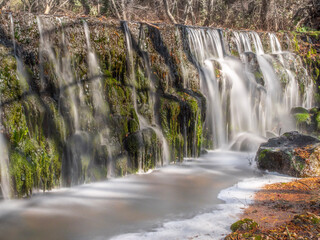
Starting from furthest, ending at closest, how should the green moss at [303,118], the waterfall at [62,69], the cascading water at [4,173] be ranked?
the green moss at [303,118] → the waterfall at [62,69] → the cascading water at [4,173]

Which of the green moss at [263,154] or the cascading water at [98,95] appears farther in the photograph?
the cascading water at [98,95]

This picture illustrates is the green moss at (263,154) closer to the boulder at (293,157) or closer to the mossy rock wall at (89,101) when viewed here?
the boulder at (293,157)

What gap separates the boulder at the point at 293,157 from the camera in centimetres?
626

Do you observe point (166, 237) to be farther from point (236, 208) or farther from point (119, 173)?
point (119, 173)

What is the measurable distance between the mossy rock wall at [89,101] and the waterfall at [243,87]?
0.93 meters

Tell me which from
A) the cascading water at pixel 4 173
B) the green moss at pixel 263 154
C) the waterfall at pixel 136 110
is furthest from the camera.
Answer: the waterfall at pixel 136 110

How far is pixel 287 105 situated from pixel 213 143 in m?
4.19

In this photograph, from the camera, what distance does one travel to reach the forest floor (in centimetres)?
340

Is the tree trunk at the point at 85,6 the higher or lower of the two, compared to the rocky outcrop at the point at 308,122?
higher

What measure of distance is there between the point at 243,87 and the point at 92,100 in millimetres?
5468

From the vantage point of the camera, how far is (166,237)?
400cm

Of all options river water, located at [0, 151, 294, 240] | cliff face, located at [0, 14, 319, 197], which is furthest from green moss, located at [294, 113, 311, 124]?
river water, located at [0, 151, 294, 240]

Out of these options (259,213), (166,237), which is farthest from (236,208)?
(166,237)

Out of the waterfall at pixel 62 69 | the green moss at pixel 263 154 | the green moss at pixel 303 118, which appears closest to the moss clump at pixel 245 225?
the green moss at pixel 263 154
